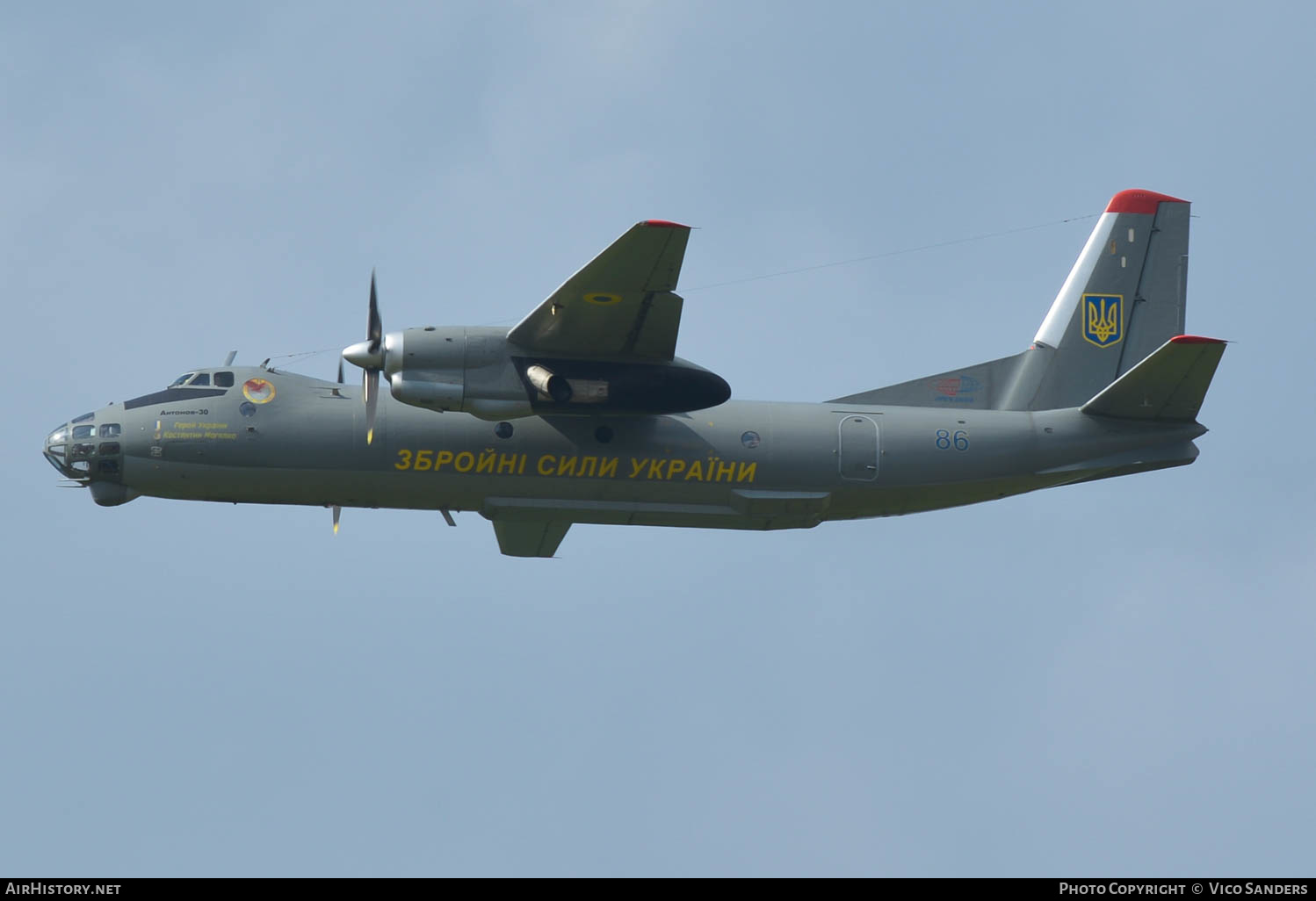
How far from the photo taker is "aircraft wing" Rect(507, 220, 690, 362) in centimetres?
2317

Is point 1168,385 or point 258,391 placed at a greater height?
point 1168,385

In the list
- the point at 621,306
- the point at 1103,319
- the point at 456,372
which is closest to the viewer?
the point at 621,306

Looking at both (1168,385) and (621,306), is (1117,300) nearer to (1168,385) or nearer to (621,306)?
(1168,385)

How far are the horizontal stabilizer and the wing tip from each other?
4536mm

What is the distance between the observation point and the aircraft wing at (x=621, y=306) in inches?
912

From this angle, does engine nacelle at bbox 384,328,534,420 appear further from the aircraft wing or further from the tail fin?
the tail fin

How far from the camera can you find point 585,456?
25.8 metres

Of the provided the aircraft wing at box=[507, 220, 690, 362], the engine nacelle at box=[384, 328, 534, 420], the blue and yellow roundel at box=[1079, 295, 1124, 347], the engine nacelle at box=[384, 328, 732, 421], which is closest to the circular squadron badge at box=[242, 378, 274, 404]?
the engine nacelle at box=[384, 328, 732, 421]

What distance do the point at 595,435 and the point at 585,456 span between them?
36cm

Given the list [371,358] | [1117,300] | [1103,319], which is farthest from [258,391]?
[1117,300]

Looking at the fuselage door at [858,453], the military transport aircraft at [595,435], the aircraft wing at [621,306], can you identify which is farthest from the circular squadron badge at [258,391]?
the fuselage door at [858,453]
